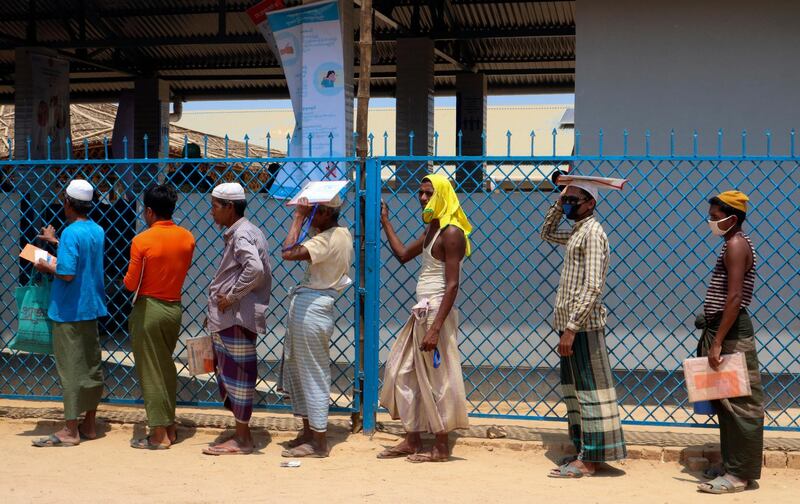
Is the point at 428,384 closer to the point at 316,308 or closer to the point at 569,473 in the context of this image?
the point at 316,308

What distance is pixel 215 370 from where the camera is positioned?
5512 mm

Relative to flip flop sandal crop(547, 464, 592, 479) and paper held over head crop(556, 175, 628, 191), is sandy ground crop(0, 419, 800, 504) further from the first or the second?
paper held over head crop(556, 175, 628, 191)

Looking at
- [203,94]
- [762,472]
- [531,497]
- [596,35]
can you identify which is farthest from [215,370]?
[203,94]

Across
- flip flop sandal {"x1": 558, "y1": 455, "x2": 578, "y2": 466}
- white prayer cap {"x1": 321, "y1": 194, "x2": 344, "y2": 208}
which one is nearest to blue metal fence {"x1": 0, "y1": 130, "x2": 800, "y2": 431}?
white prayer cap {"x1": 321, "y1": 194, "x2": 344, "y2": 208}

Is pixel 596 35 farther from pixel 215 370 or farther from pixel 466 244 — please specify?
pixel 215 370

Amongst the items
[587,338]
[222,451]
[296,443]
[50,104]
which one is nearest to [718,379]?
[587,338]

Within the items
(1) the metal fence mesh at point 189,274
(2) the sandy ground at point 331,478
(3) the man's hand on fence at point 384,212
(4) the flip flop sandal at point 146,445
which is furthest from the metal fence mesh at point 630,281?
(4) the flip flop sandal at point 146,445

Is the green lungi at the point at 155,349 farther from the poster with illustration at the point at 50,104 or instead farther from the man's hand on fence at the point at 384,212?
the poster with illustration at the point at 50,104

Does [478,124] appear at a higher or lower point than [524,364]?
higher

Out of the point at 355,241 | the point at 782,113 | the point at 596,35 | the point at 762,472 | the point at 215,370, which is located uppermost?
the point at 596,35

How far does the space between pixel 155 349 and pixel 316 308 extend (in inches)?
39.0

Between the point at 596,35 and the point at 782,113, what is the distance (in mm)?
1362

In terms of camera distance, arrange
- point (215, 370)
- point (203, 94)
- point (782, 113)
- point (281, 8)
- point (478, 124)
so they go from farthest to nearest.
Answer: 1. point (203, 94)
2. point (478, 124)
3. point (281, 8)
4. point (782, 113)
5. point (215, 370)

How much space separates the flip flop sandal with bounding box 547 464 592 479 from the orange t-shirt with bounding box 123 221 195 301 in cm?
233
